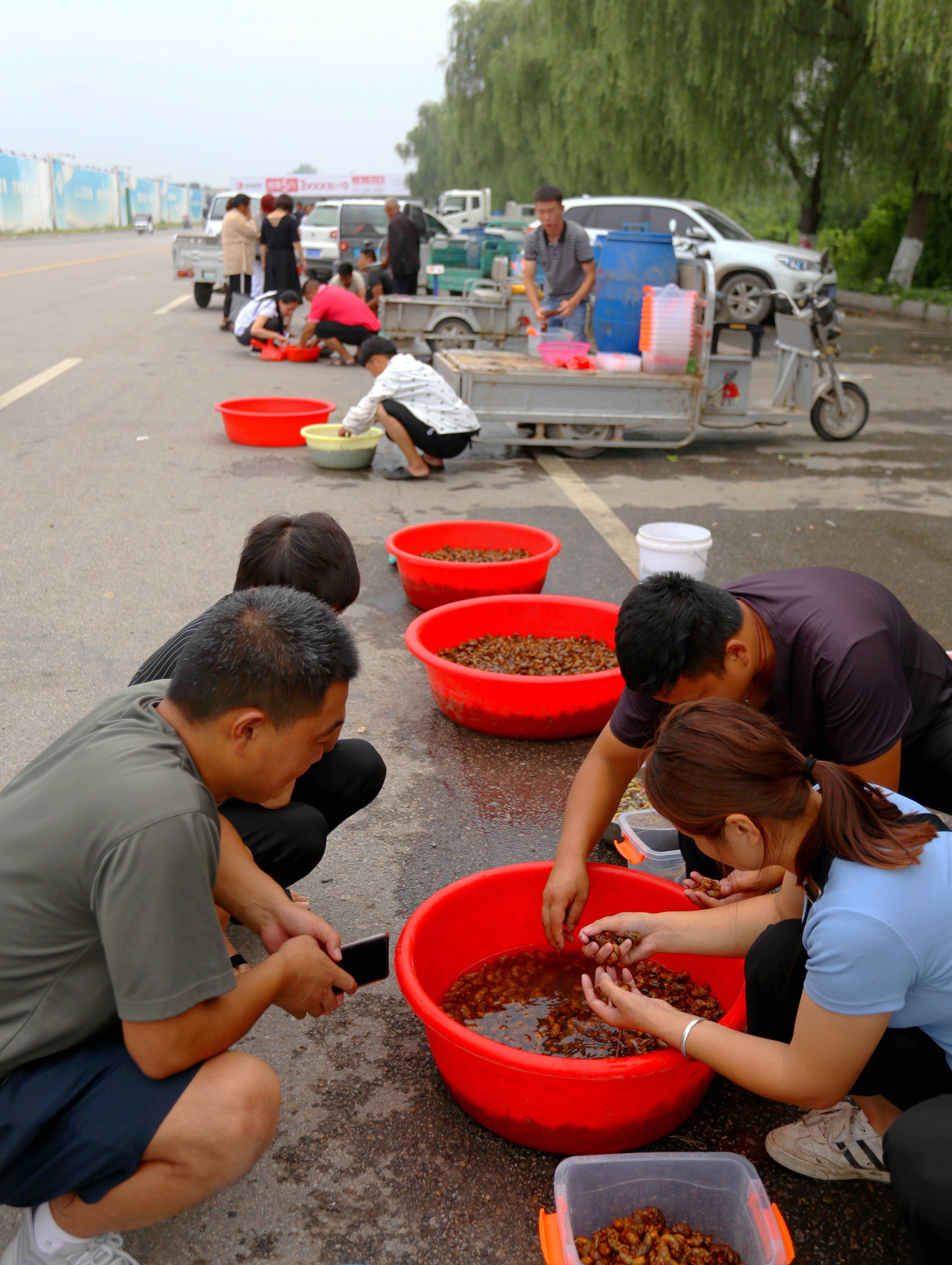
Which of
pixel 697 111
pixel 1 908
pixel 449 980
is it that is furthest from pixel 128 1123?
pixel 697 111

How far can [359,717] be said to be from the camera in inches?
144

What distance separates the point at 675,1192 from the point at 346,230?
17.4 m

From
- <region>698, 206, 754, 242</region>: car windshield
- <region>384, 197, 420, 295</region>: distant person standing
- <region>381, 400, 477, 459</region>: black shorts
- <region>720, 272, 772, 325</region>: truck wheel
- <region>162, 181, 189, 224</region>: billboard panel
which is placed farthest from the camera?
<region>162, 181, 189, 224</region>: billboard panel

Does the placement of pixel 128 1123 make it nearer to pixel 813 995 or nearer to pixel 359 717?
pixel 813 995

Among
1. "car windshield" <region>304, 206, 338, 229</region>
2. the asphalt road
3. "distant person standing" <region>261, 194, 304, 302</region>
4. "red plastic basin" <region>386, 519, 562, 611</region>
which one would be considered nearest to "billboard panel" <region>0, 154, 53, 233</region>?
"car windshield" <region>304, 206, 338, 229</region>

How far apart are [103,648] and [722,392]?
5380 mm

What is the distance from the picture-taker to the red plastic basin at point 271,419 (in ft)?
24.4

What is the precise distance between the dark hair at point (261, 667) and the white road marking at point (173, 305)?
50.8 feet

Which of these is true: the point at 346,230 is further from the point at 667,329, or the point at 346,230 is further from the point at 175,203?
the point at 175,203

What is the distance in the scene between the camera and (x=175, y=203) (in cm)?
9375

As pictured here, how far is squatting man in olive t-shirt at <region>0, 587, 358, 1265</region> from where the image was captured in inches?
54.2

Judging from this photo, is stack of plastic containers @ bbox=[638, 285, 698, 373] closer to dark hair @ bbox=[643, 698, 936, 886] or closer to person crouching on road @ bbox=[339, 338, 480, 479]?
person crouching on road @ bbox=[339, 338, 480, 479]

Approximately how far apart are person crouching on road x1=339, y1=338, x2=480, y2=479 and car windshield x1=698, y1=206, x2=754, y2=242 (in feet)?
33.2

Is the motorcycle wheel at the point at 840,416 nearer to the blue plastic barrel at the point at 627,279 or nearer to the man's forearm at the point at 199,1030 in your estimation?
the blue plastic barrel at the point at 627,279
